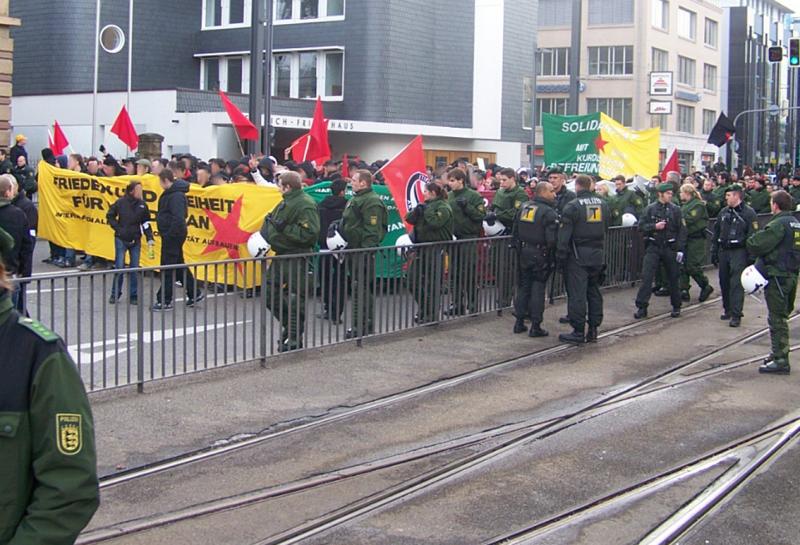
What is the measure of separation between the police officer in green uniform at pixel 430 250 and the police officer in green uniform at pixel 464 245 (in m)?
0.26

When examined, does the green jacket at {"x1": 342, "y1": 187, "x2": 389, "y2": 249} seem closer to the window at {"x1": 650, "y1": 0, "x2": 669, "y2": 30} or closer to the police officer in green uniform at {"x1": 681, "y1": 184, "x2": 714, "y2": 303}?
the police officer in green uniform at {"x1": 681, "y1": 184, "x2": 714, "y2": 303}

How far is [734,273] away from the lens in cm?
1320

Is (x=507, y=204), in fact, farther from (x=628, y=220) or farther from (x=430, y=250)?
(x=628, y=220)

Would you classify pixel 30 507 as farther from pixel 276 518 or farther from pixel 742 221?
pixel 742 221

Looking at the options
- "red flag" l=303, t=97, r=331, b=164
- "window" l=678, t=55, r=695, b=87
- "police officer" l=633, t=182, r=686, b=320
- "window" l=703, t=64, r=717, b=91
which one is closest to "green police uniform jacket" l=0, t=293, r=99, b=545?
"police officer" l=633, t=182, r=686, b=320

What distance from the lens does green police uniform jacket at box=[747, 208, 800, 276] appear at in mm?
9945

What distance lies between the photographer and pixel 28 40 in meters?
43.6

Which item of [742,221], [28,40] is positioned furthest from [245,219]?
[28,40]

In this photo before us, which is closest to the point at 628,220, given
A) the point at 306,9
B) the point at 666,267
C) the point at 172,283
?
the point at 666,267

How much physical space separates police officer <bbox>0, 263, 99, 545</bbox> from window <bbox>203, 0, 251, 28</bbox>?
149 feet

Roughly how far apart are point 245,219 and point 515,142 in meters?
37.6

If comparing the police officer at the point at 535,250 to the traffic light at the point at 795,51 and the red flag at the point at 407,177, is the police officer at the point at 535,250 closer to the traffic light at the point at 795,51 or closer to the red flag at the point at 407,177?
the red flag at the point at 407,177

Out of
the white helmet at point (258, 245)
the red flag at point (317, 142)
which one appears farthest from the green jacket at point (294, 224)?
the red flag at point (317, 142)

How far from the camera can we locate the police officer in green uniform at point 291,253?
9.90 metres
